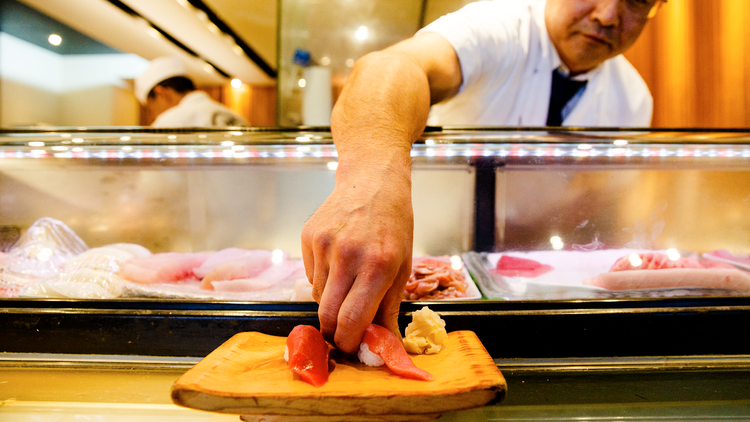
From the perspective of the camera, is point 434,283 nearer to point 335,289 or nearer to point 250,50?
point 335,289

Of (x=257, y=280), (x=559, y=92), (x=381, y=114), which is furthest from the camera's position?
(x=559, y=92)

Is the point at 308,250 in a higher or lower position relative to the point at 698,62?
lower

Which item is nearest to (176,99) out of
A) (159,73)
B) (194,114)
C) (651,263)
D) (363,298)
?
(159,73)

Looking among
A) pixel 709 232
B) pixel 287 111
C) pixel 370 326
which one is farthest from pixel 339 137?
pixel 287 111

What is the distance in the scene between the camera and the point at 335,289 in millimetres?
799

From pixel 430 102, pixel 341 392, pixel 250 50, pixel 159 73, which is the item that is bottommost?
pixel 341 392

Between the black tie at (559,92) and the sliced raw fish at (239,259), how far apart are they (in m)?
1.69

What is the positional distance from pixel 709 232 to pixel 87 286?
2296 mm

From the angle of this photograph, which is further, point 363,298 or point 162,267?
point 162,267

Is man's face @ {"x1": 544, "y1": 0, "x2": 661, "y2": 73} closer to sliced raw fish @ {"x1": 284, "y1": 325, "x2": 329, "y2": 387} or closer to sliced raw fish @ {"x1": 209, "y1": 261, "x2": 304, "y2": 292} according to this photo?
sliced raw fish @ {"x1": 209, "y1": 261, "x2": 304, "y2": 292}

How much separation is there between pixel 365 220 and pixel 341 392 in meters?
0.35

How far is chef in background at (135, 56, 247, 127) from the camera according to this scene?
3650 mm

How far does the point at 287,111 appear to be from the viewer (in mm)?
4242

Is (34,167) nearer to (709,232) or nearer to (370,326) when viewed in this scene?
(370,326)
